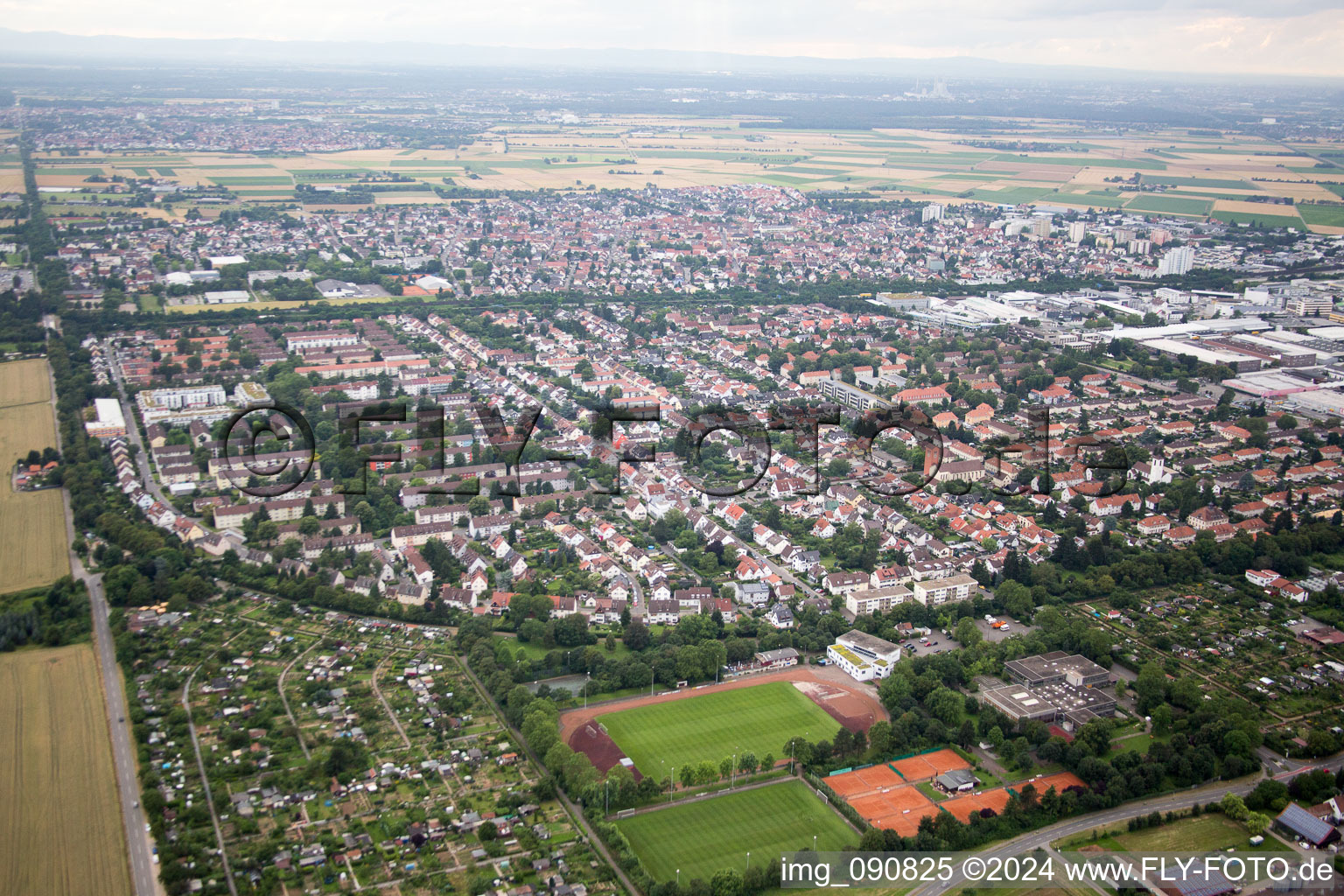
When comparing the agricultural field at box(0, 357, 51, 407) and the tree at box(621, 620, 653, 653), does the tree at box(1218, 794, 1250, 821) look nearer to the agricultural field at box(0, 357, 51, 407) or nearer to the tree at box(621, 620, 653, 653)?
the tree at box(621, 620, 653, 653)

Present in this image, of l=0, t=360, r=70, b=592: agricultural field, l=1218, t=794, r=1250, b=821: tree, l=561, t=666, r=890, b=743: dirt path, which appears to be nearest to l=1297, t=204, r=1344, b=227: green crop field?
l=561, t=666, r=890, b=743: dirt path

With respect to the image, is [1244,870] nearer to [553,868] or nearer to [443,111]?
[553,868]

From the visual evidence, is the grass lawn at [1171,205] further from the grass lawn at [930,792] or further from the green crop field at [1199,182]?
the grass lawn at [930,792]

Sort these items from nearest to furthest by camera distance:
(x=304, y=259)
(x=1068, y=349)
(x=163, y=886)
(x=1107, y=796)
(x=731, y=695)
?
(x=163, y=886)
(x=1107, y=796)
(x=731, y=695)
(x=1068, y=349)
(x=304, y=259)

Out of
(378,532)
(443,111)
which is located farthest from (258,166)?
(378,532)

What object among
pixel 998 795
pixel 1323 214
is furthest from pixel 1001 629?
pixel 1323 214

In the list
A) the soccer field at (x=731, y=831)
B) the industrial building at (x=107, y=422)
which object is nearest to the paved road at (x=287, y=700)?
the soccer field at (x=731, y=831)

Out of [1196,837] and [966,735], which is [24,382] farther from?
[1196,837]
